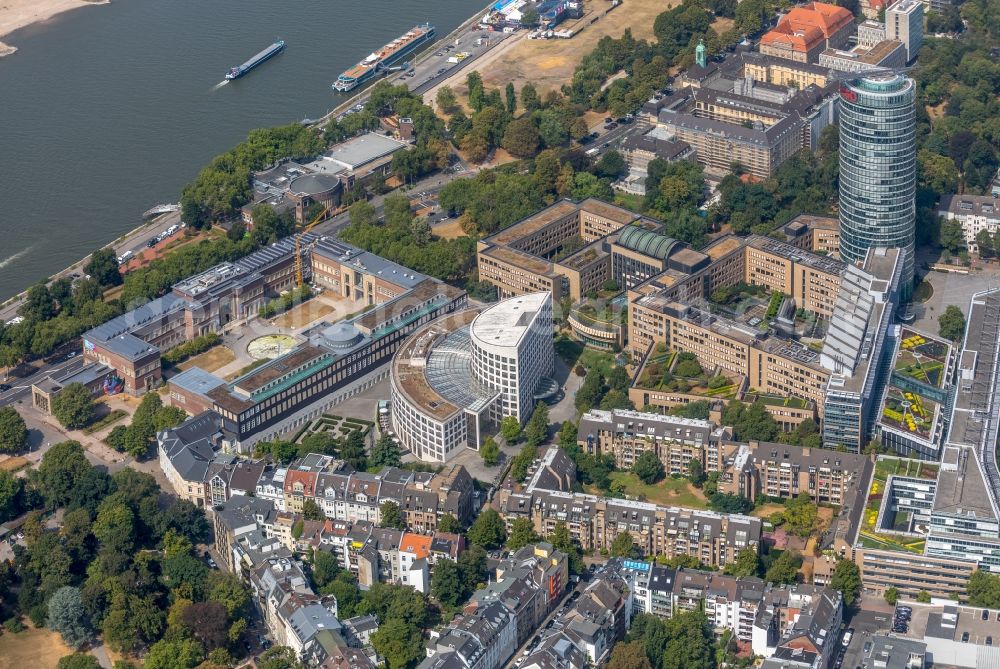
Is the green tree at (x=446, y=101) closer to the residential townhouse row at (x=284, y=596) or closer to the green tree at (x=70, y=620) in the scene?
the residential townhouse row at (x=284, y=596)

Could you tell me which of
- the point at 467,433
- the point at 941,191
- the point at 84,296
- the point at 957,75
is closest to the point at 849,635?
the point at 467,433

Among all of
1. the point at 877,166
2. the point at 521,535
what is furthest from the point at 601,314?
the point at 521,535

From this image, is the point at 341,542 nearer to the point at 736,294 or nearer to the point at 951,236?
the point at 736,294

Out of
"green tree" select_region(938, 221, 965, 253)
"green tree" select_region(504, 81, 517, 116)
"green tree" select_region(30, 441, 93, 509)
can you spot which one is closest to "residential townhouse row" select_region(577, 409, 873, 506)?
"green tree" select_region(30, 441, 93, 509)

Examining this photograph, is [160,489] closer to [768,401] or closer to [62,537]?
[62,537]

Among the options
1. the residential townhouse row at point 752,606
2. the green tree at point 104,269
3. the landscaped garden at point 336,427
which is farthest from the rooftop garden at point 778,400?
the green tree at point 104,269

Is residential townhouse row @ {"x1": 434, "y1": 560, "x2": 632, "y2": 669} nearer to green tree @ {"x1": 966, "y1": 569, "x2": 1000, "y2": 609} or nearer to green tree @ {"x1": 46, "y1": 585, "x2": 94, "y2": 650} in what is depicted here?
green tree @ {"x1": 966, "y1": 569, "x2": 1000, "y2": 609}
